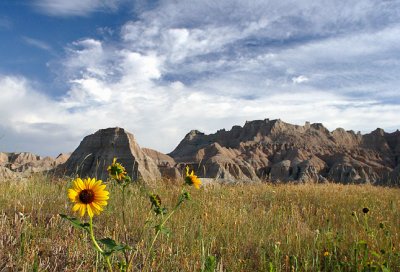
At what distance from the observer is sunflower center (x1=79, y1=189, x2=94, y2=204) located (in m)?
2.75

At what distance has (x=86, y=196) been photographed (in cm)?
275

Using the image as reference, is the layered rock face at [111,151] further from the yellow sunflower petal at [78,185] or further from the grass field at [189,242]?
the yellow sunflower petal at [78,185]

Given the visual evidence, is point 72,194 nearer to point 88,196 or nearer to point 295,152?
point 88,196

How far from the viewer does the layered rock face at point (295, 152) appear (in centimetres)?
9025

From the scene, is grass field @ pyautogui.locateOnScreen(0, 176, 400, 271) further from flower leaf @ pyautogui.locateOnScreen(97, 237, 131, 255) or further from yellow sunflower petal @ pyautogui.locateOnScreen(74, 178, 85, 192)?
yellow sunflower petal @ pyautogui.locateOnScreen(74, 178, 85, 192)

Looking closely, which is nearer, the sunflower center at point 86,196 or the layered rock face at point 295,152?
the sunflower center at point 86,196

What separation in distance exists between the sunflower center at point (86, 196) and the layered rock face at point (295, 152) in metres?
55.0

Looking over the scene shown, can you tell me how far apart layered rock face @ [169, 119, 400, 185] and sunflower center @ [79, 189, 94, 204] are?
5497 cm

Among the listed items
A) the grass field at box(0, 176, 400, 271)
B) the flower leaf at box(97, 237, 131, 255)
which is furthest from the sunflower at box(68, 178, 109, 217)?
the grass field at box(0, 176, 400, 271)

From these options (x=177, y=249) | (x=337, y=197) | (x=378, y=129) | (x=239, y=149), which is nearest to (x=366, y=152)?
(x=378, y=129)

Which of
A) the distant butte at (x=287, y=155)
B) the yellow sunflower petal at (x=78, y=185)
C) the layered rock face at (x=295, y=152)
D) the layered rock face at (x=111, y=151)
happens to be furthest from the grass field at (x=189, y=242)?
the layered rock face at (x=295, y=152)

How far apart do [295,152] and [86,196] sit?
365ft

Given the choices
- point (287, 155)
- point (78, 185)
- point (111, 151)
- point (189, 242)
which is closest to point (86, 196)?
point (78, 185)

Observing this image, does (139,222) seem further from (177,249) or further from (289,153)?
(289,153)
